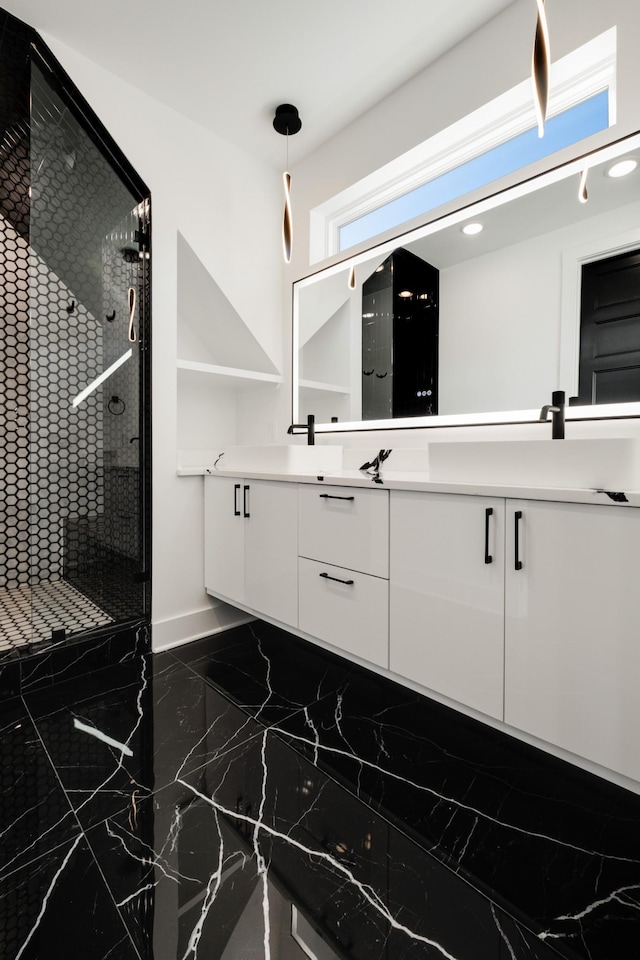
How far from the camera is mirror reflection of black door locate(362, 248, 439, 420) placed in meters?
2.15

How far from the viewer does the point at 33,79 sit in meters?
1.88

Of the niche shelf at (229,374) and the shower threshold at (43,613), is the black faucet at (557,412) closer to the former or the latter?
the niche shelf at (229,374)

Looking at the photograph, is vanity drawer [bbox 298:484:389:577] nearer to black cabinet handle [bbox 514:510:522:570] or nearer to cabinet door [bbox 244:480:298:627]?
cabinet door [bbox 244:480:298:627]

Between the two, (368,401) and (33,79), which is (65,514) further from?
(33,79)

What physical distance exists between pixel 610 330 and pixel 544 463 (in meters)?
0.68

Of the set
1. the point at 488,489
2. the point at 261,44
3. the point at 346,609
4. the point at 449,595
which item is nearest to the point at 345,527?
the point at 346,609

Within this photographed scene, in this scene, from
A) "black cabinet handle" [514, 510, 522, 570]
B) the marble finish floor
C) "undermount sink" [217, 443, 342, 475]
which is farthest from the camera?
"undermount sink" [217, 443, 342, 475]

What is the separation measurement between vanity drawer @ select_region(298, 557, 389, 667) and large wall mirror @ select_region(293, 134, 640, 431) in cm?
86

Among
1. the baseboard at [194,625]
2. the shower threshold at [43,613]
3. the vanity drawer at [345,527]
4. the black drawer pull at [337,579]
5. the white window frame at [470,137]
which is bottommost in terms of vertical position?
the baseboard at [194,625]

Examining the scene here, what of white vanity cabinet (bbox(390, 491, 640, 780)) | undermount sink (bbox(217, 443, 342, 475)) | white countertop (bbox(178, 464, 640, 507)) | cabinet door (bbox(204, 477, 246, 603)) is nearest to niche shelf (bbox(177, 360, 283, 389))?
undermount sink (bbox(217, 443, 342, 475))

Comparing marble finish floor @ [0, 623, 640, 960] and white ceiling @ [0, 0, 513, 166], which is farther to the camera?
white ceiling @ [0, 0, 513, 166]

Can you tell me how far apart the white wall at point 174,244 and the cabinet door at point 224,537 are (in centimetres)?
6

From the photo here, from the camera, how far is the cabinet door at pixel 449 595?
1313 millimetres

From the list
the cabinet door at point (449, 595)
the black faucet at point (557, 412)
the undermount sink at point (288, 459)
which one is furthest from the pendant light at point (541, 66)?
the undermount sink at point (288, 459)
